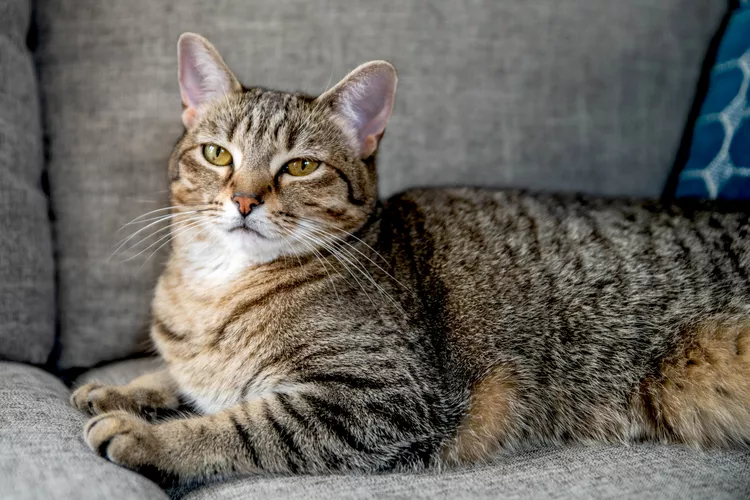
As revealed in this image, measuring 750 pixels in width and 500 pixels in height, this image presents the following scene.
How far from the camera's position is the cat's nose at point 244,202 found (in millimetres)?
1204

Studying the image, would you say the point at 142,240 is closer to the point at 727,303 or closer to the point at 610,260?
the point at 610,260

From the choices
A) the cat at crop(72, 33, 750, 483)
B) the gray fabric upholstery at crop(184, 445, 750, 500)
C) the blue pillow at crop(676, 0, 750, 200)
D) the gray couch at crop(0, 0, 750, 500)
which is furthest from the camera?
the blue pillow at crop(676, 0, 750, 200)

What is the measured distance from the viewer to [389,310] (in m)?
1.28

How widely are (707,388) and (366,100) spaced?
3.10 ft

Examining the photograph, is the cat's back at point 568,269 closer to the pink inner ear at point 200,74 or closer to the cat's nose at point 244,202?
the cat's nose at point 244,202

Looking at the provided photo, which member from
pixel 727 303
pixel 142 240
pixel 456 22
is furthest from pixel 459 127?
pixel 142 240

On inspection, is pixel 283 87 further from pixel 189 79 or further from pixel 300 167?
pixel 300 167

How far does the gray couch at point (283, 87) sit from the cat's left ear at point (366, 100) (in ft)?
0.95

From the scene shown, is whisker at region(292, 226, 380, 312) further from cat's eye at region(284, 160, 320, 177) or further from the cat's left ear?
the cat's left ear

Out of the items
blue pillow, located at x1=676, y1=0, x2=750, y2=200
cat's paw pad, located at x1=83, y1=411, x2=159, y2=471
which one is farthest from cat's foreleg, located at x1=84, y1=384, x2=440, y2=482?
blue pillow, located at x1=676, y1=0, x2=750, y2=200

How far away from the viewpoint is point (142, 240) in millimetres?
1581

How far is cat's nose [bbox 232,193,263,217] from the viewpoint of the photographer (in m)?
1.20

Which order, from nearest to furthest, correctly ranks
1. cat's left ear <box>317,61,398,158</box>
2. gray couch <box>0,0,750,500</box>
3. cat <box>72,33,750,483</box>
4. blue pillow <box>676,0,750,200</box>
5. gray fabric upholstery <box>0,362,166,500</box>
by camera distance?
gray fabric upholstery <box>0,362,166,500</box>, cat <box>72,33,750,483</box>, cat's left ear <box>317,61,398,158</box>, gray couch <box>0,0,750,500</box>, blue pillow <box>676,0,750,200</box>

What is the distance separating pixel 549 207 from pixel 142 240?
3.39 feet
